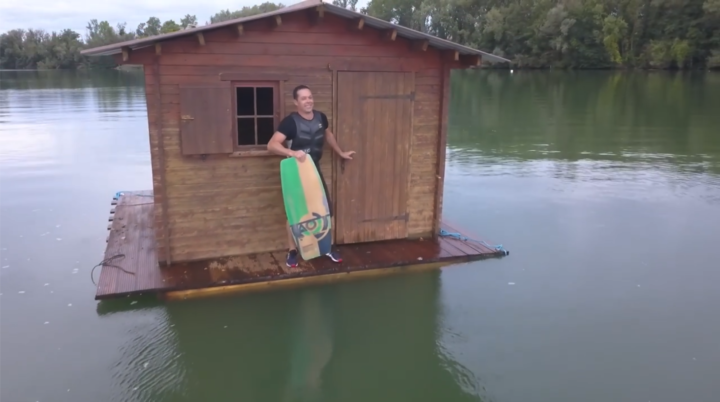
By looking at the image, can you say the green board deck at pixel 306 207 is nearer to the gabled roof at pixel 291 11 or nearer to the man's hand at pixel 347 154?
the man's hand at pixel 347 154

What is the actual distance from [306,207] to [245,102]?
1.52 m

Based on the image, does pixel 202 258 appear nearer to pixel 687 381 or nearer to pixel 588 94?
pixel 687 381

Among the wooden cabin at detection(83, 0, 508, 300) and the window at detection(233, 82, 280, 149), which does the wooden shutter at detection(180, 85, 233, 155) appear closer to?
the wooden cabin at detection(83, 0, 508, 300)

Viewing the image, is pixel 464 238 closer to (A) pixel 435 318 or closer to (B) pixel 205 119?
(A) pixel 435 318

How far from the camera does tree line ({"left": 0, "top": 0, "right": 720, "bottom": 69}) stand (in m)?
56.5

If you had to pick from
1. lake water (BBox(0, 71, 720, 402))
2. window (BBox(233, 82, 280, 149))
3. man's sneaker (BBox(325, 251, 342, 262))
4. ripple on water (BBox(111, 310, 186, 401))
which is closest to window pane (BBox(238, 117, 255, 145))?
window (BBox(233, 82, 280, 149))

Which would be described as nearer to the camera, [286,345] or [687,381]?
[687,381]

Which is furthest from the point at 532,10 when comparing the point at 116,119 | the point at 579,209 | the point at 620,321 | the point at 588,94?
the point at 620,321

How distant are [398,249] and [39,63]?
7887cm

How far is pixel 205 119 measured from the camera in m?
6.64

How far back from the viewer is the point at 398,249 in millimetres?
7676

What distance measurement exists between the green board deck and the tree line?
45439 mm

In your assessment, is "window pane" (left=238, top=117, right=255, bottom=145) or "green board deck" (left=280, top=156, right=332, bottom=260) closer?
"green board deck" (left=280, top=156, right=332, bottom=260)

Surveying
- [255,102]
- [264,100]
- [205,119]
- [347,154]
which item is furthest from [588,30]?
[205,119]
